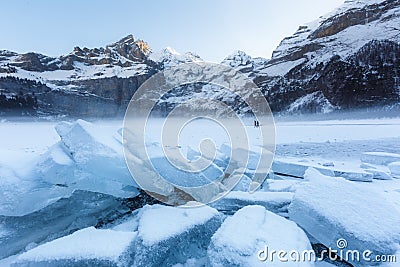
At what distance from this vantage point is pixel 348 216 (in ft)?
5.39

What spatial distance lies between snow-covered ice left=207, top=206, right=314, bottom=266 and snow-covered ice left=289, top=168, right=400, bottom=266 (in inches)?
6.7

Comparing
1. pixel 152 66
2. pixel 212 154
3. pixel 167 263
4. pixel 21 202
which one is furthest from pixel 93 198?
pixel 152 66

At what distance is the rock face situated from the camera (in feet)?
130

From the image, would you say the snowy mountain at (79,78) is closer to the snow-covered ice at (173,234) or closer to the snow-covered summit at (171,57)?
the snow-covered summit at (171,57)

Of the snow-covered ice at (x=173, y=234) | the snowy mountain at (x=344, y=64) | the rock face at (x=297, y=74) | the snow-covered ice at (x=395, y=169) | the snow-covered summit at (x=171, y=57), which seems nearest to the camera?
the snow-covered ice at (x=173, y=234)

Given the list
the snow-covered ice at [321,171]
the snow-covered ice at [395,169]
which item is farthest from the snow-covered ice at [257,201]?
the snow-covered ice at [395,169]

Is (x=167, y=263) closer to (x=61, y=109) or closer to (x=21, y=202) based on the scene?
(x=21, y=202)

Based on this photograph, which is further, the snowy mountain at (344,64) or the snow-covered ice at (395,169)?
the snowy mountain at (344,64)

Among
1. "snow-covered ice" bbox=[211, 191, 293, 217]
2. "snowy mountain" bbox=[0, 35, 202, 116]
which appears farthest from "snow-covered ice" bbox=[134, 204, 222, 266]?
"snowy mountain" bbox=[0, 35, 202, 116]

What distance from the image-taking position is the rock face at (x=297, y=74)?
3953 cm

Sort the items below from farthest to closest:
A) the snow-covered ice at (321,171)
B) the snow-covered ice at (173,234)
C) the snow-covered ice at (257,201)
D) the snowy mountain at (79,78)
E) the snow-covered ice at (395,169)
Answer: the snowy mountain at (79,78) < the snow-covered ice at (395,169) < the snow-covered ice at (321,171) < the snow-covered ice at (257,201) < the snow-covered ice at (173,234)

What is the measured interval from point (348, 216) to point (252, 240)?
0.76 meters

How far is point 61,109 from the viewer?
1444 inches

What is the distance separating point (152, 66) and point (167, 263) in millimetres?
85357
